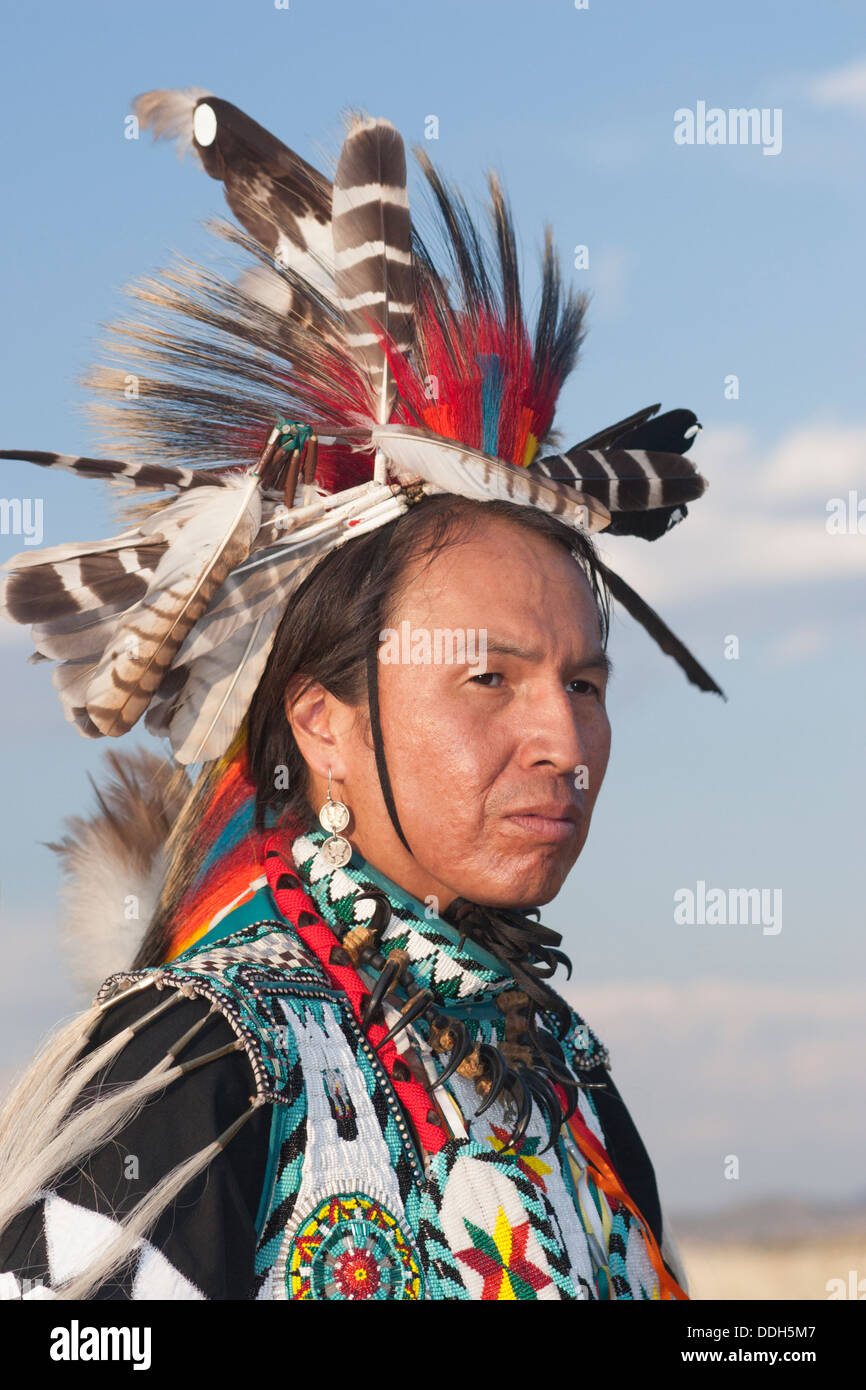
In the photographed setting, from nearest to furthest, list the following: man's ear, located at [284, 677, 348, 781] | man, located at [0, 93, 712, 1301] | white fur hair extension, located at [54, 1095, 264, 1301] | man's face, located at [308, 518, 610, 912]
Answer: white fur hair extension, located at [54, 1095, 264, 1301], man, located at [0, 93, 712, 1301], man's face, located at [308, 518, 610, 912], man's ear, located at [284, 677, 348, 781]

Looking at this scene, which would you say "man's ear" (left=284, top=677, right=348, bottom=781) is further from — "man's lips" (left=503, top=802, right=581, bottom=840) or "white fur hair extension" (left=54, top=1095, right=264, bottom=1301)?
"white fur hair extension" (left=54, top=1095, right=264, bottom=1301)

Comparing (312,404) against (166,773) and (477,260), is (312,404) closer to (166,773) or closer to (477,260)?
(477,260)

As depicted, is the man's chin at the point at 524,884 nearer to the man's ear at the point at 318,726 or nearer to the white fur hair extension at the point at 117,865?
the man's ear at the point at 318,726

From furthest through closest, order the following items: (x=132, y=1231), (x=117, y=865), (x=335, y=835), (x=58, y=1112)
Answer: (x=117, y=865) → (x=335, y=835) → (x=58, y=1112) → (x=132, y=1231)

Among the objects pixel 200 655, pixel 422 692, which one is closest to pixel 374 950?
pixel 422 692

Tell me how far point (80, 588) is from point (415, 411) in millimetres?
Result: 807

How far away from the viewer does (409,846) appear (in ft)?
9.56

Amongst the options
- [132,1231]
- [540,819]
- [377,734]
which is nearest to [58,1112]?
[132,1231]

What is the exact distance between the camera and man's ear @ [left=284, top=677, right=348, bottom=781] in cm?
303

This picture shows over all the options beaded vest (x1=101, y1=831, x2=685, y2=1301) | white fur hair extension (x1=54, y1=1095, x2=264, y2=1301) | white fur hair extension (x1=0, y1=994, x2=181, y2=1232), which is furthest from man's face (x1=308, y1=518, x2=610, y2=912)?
white fur hair extension (x1=54, y1=1095, x2=264, y2=1301)

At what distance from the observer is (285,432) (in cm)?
308

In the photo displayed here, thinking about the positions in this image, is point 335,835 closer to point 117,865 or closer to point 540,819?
point 540,819

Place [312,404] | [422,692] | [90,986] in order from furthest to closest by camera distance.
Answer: [90,986] → [312,404] → [422,692]

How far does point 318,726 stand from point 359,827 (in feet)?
0.77
